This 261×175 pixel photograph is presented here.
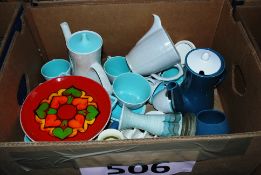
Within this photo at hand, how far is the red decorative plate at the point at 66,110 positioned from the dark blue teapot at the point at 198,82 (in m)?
0.17

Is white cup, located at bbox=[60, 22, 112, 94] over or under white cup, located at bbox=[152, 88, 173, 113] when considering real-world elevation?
over

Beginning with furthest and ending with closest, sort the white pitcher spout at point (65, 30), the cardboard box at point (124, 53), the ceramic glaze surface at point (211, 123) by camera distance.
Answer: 1. the white pitcher spout at point (65, 30)
2. the ceramic glaze surface at point (211, 123)
3. the cardboard box at point (124, 53)

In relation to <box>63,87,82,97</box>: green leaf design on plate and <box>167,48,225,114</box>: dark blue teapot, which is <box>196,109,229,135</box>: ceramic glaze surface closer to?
<box>167,48,225,114</box>: dark blue teapot

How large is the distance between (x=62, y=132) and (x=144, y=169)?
21 cm

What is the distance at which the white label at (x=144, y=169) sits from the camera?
1.86 ft

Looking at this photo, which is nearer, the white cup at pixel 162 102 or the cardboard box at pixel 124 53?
the cardboard box at pixel 124 53

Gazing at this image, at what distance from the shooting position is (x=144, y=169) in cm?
58

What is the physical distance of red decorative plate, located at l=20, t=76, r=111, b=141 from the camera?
2.08 feet

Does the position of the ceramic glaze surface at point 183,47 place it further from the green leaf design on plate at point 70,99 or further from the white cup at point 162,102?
the green leaf design on plate at point 70,99

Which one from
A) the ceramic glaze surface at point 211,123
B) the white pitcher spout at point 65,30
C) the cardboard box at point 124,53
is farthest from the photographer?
the white pitcher spout at point 65,30

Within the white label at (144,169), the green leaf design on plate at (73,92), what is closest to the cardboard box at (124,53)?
the white label at (144,169)

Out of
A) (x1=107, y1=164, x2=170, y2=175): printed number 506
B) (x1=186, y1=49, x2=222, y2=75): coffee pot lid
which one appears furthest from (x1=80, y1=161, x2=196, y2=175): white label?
(x1=186, y1=49, x2=222, y2=75): coffee pot lid

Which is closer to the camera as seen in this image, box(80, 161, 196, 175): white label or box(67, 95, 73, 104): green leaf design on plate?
box(80, 161, 196, 175): white label

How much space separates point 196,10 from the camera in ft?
2.53
